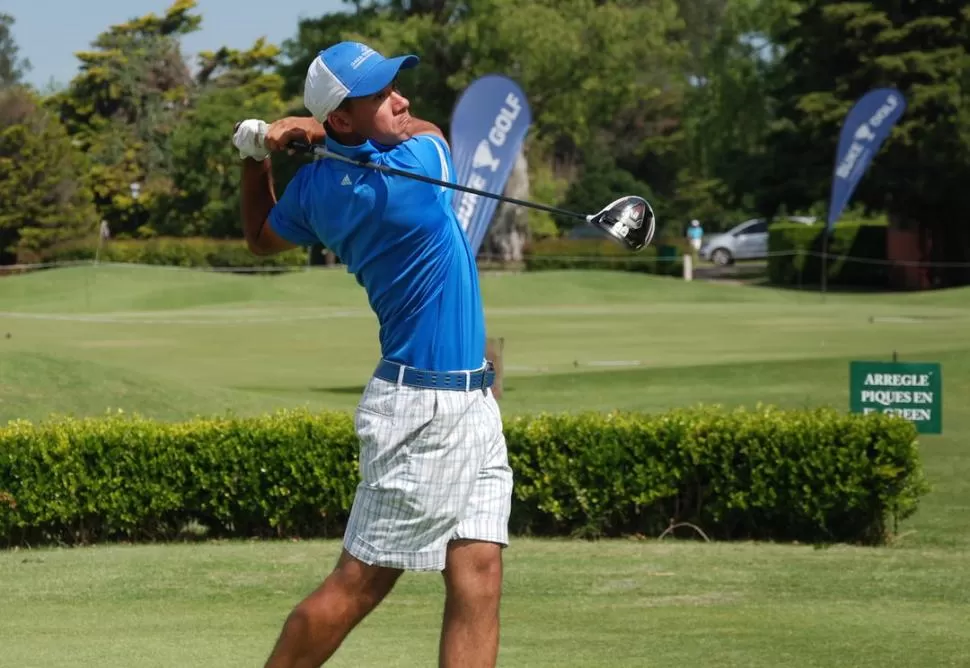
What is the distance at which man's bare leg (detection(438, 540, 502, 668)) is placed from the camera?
181 inches

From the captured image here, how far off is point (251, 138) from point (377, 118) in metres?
0.35

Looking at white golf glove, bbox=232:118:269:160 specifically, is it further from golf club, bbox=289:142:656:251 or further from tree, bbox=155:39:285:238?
tree, bbox=155:39:285:238

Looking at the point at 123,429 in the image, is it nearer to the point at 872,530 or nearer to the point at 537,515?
the point at 537,515

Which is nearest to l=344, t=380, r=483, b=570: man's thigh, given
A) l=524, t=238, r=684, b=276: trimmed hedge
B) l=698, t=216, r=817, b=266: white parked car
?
l=524, t=238, r=684, b=276: trimmed hedge

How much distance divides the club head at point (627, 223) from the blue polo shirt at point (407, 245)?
406 mm

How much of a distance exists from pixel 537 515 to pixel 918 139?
38.2m

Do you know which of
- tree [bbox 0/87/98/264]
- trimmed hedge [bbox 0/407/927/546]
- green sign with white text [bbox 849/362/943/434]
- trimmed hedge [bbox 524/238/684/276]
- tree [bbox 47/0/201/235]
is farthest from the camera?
tree [bbox 47/0/201/235]

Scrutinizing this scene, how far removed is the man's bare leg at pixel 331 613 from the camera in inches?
182

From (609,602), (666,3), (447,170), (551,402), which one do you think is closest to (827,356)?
(551,402)

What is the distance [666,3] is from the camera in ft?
194

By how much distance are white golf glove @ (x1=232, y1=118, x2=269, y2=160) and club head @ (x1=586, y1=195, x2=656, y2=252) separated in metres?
0.92

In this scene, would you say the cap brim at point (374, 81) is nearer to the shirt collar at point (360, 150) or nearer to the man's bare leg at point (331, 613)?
the shirt collar at point (360, 150)

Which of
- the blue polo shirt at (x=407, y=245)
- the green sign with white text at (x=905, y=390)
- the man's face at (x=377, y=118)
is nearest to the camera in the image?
the blue polo shirt at (x=407, y=245)

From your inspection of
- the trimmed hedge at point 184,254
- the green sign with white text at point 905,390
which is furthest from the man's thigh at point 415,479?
the trimmed hedge at point 184,254
